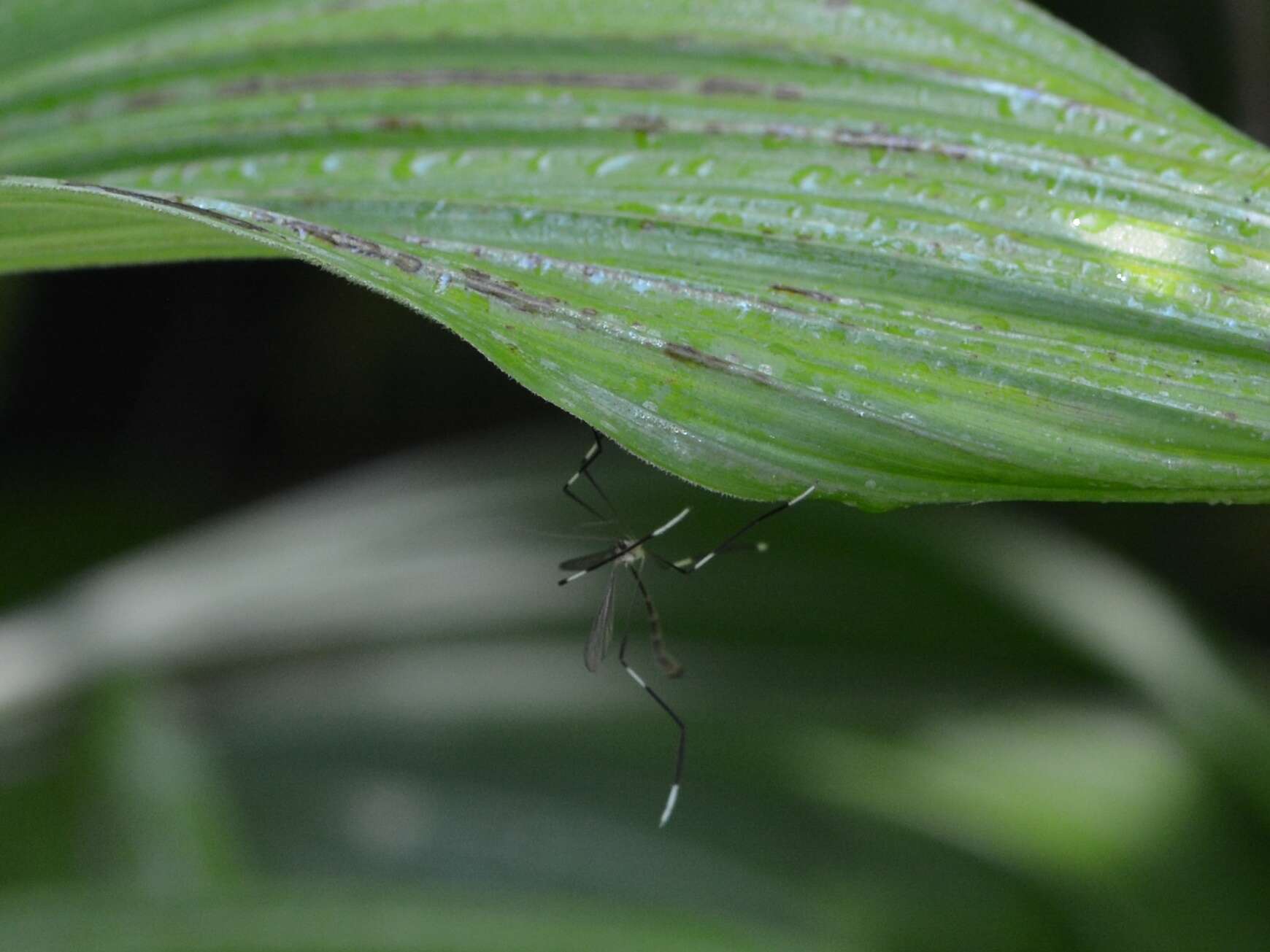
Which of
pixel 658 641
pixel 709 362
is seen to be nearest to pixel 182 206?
pixel 709 362

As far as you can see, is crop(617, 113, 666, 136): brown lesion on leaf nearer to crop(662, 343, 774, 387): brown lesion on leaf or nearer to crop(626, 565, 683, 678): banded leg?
crop(662, 343, 774, 387): brown lesion on leaf

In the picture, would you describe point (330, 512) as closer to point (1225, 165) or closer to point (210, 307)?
point (210, 307)

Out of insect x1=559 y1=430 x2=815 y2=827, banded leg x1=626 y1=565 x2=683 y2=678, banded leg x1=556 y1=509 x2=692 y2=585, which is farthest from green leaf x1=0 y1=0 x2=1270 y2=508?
banded leg x1=626 y1=565 x2=683 y2=678

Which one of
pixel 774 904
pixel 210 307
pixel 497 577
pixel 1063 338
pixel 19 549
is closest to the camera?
pixel 1063 338

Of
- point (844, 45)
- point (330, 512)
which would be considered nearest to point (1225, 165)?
point (844, 45)

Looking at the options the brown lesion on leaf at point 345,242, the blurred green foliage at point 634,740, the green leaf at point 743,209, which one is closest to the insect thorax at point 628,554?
the blurred green foliage at point 634,740

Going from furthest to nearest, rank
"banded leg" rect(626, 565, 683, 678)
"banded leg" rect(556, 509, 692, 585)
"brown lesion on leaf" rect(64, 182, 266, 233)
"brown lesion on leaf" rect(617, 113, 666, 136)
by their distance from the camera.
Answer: "banded leg" rect(626, 565, 683, 678) → "banded leg" rect(556, 509, 692, 585) → "brown lesion on leaf" rect(617, 113, 666, 136) → "brown lesion on leaf" rect(64, 182, 266, 233)

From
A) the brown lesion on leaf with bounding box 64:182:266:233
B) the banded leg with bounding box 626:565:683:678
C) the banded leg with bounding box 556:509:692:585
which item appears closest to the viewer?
the brown lesion on leaf with bounding box 64:182:266:233
